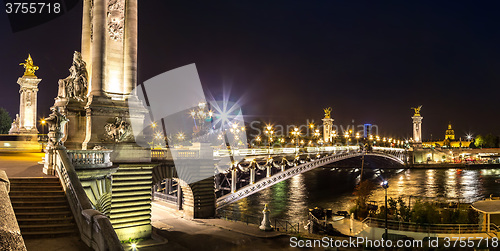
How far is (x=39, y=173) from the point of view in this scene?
51.4 feet

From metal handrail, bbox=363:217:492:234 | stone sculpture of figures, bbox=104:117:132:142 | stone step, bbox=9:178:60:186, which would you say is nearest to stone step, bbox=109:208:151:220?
stone sculpture of figures, bbox=104:117:132:142

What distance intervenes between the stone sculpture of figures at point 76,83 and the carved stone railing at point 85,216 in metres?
10.0

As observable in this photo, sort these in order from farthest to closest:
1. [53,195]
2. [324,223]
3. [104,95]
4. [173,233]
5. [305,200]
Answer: [305,200] < [324,223] < [173,233] < [104,95] < [53,195]

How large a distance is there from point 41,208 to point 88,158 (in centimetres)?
422

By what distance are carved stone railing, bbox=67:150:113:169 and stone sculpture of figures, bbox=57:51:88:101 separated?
856 centimetres

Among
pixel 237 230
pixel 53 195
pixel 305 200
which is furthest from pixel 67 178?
pixel 305 200

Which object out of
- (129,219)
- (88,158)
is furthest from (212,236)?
(88,158)

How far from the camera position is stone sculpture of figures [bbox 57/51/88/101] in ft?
77.8

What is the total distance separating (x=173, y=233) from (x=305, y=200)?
96.1 ft

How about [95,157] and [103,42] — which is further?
[103,42]

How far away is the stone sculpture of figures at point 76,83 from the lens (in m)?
23.7

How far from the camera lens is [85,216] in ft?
35.0

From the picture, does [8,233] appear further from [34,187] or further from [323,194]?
[323,194]

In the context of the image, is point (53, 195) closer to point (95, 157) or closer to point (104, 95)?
point (95, 157)
